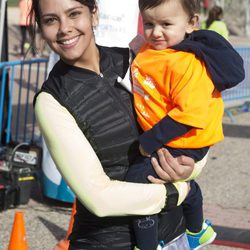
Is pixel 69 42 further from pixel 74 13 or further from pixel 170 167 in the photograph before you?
pixel 170 167

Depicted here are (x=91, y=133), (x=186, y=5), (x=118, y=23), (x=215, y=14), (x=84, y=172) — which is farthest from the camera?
(x=215, y=14)

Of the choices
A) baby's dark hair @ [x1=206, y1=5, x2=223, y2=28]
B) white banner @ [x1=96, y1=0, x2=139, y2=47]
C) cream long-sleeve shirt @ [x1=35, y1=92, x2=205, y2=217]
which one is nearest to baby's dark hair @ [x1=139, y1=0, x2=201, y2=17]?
cream long-sleeve shirt @ [x1=35, y1=92, x2=205, y2=217]

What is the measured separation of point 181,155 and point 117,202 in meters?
0.31

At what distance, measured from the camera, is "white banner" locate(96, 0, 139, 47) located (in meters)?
5.89

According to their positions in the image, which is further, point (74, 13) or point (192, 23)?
point (192, 23)

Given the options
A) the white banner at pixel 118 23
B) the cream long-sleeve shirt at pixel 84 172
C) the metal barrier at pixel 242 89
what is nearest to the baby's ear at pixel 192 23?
the cream long-sleeve shirt at pixel 84 172

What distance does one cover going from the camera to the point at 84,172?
231 cm

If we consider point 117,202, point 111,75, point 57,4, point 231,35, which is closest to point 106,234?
point 117,202

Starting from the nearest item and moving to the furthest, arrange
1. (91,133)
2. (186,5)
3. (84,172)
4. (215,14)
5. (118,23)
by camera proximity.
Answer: (84,172), (91,133), (186,5), (118,23), (215,14)

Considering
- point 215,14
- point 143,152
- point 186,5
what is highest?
point 186,5

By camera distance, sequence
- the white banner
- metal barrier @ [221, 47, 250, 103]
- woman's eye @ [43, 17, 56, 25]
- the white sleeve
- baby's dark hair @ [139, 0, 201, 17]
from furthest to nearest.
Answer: metal barrier @ [221, 47, 250, 103] < the white banner < baby's dark hair @ [139, 0, 201, 17] < woman's eye @ [43, 17, 56, 25] < the white sleeve

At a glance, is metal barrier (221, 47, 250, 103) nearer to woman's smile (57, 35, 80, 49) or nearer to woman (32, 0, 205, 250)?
woman (32, 0, 205, 250)

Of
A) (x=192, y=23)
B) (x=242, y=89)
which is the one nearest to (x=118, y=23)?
(x=192, y=23)

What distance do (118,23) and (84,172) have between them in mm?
3720
